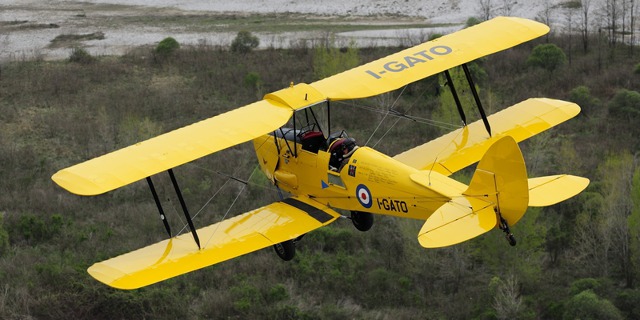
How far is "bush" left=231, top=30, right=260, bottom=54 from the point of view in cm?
6116

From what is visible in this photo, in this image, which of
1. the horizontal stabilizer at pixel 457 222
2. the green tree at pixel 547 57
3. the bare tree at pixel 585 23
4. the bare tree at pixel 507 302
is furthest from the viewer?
the bare tree at pixel 585 23

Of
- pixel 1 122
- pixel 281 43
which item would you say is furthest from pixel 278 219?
pixel 281 43

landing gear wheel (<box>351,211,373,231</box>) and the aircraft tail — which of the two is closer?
the aircraft tail

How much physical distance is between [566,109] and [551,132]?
20.7m

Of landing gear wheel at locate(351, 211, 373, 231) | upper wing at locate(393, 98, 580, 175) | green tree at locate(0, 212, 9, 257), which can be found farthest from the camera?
green tree at locate(0, 212, 9, 257)

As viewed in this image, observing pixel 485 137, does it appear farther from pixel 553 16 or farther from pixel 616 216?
pixel 553 16

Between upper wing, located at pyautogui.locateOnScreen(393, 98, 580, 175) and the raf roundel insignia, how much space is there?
2437mm

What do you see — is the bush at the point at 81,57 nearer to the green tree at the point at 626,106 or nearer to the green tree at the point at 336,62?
the green tree at the point at 336,62

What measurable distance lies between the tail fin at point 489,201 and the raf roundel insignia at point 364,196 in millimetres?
2406

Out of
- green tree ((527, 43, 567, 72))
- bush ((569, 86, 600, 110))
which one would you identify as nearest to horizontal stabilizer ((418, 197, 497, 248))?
bush ((569, 86, 600, 110))

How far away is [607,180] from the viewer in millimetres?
44125

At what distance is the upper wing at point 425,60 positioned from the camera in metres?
26.4

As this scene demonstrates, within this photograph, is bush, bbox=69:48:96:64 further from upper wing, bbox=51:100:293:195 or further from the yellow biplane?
upper wing, bbox=51:100:293:195

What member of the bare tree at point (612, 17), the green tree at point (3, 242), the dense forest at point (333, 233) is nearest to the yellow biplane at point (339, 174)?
the dense forest at point (333, 233)
